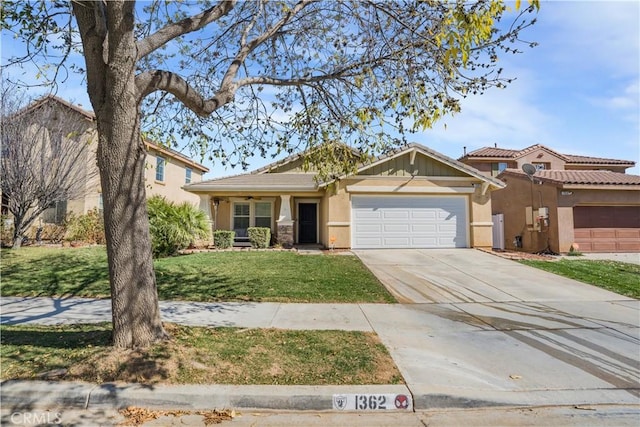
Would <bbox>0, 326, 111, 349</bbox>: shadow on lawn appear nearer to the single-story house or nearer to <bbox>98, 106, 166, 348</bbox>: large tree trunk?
<bbox>98, 106, 166, 348</bbox>: large tree trunk

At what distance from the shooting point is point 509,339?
559 centimetres

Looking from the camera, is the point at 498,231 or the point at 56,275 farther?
the point at 498,231

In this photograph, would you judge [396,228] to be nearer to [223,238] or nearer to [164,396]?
[223,238]

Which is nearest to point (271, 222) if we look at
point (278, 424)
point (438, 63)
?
point (438, 63)

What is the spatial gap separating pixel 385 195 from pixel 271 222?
6.12 meters

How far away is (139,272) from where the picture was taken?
4.41m

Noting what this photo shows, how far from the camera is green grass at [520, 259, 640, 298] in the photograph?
9570 millimetres

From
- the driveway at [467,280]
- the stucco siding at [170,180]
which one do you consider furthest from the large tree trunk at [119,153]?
the stucco siding at [170,180]

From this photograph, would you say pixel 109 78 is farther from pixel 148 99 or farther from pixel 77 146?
pixel 77 146

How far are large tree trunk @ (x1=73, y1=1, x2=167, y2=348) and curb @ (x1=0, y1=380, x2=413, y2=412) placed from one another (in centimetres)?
72

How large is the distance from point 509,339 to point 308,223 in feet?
46.7

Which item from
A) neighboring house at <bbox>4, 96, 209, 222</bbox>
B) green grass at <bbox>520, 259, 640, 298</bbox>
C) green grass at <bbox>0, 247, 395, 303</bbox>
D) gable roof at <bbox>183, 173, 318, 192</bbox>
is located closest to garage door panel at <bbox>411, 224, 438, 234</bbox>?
green grass at <bbox>520, 259, 640, 298</bbox>

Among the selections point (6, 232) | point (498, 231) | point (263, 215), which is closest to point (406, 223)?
point (263, 215)

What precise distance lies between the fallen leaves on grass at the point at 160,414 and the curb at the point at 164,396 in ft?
0.15
